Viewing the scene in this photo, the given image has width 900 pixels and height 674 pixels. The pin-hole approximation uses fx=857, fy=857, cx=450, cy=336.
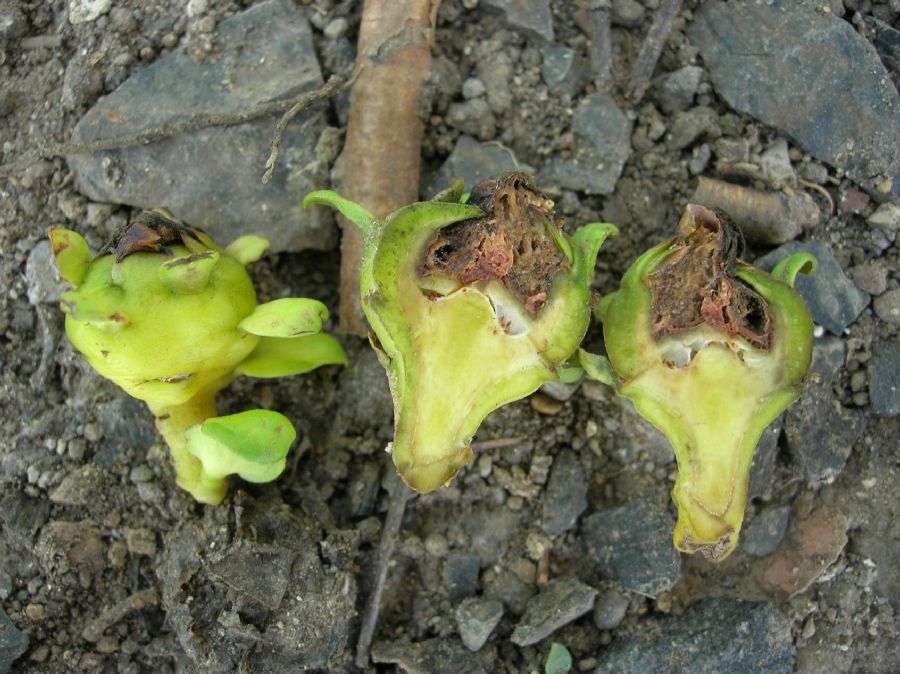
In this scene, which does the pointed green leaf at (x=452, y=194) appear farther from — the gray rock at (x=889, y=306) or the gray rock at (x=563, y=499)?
the gray rock at (x=889, y=306)

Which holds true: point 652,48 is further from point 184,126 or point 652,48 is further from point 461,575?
point 461,575

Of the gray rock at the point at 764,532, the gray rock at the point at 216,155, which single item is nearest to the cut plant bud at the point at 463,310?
the gray rock at the point at 216,155

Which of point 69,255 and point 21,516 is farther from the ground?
point 69,255

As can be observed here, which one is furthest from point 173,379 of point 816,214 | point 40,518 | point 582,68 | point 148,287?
point 816,214

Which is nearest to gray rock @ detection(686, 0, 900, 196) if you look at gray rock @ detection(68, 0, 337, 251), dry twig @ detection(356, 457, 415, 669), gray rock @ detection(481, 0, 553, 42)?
gray rock @ detection(481, 0, 553, 42)

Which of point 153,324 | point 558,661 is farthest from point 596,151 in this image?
point 558,661

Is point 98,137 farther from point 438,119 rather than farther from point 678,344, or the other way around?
point 678,344
